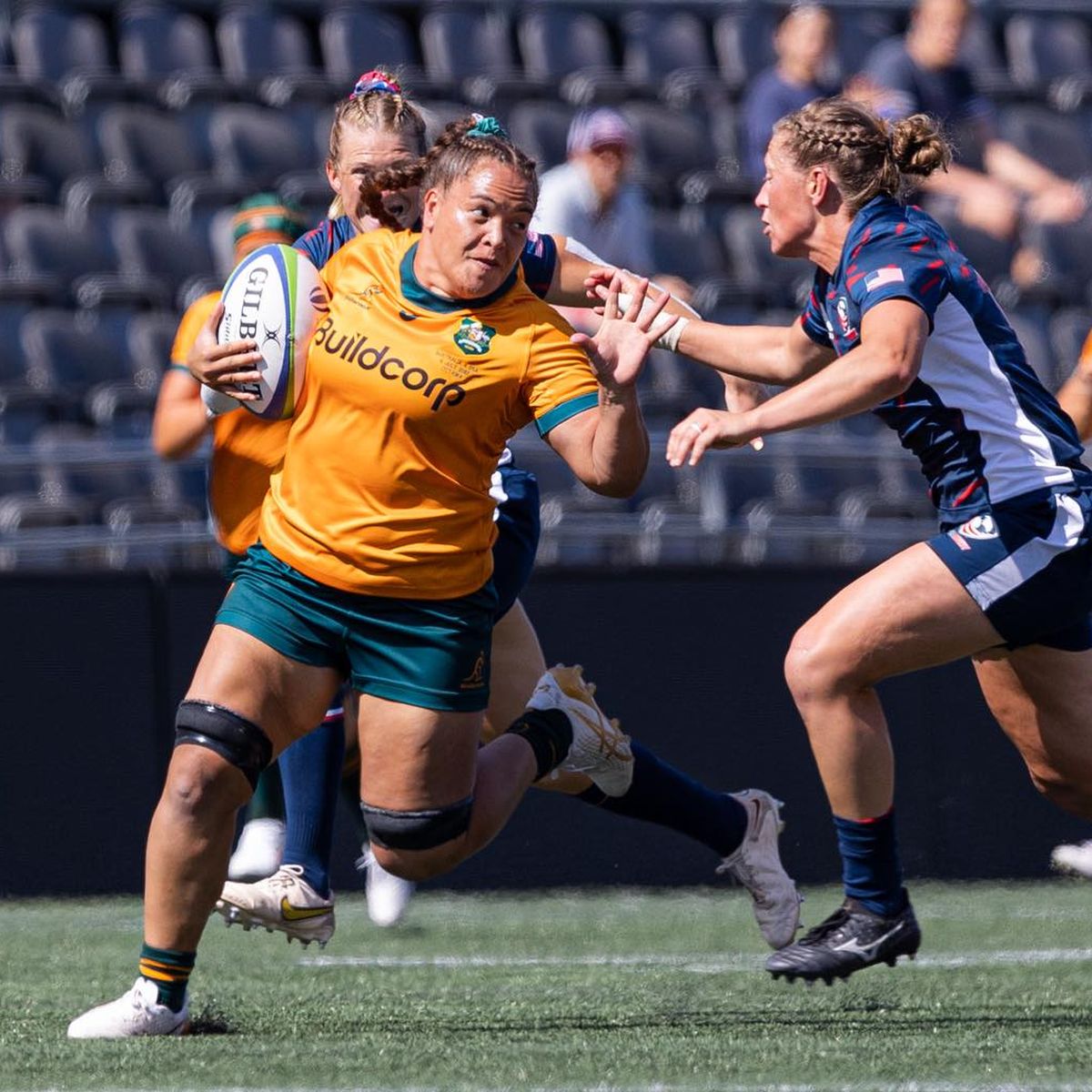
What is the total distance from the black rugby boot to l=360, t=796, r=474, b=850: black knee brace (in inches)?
30.1

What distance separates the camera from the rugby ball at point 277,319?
4.38 meters

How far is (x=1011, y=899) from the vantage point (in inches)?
276

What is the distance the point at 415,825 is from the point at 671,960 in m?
1.51

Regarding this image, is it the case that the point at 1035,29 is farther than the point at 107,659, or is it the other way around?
the point at 1035,29

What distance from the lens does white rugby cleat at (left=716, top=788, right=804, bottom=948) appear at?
16.7 ft

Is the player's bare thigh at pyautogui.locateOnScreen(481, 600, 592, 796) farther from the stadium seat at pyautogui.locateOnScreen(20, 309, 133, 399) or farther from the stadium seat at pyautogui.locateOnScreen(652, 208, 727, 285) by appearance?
the stadium seat at pyautogui.locateOnScreen(652, 208, 727, 285)

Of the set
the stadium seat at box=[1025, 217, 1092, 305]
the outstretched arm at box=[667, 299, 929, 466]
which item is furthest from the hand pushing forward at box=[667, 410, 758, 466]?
the stadium seat at box=[1025, 217, 1092, 305]

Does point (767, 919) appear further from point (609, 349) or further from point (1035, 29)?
point (1035, 29)

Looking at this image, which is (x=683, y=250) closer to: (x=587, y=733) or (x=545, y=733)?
(x=587, y=733)

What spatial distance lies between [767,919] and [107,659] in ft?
9.85

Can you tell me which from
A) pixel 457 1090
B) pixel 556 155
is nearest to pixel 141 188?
pixel 556 155

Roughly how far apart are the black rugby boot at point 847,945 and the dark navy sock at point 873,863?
0.07ft

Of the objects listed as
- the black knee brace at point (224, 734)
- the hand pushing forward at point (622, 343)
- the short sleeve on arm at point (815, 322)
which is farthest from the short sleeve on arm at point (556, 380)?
the black knee brace at point (224, 734)

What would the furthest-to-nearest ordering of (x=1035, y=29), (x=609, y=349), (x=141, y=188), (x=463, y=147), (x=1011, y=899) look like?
(x=1035, y=29) < (x=141, y=188) < (x=1011, y=899) < (x=463, y=147) < (x=609, y=349)
